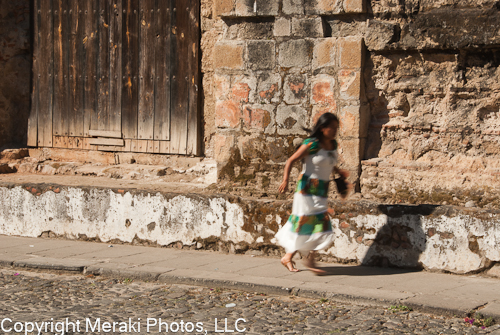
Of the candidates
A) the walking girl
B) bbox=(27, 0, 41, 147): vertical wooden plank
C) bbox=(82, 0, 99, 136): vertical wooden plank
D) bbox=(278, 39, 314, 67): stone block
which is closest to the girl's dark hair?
the walking girl

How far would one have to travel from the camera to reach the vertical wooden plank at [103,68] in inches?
326

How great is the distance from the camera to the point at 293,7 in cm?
631

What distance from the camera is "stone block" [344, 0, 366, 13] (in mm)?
6023

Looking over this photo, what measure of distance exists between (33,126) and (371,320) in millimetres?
6564

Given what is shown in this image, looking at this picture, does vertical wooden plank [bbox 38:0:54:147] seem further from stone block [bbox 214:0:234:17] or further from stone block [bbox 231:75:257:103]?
stone block [bbox 231:75:257:103]

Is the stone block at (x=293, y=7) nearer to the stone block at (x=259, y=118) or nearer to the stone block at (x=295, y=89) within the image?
the stone block at (x=295, y=89)

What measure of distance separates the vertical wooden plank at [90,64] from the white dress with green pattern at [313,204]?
4.36m

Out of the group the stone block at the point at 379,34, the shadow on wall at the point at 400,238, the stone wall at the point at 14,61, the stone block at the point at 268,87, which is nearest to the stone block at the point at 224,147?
the stone block at the point at 268,87

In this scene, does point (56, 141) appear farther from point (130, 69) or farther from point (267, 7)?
point (267, 7)

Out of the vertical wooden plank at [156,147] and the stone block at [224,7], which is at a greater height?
the stone block at [224,7]

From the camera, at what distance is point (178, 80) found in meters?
7.95

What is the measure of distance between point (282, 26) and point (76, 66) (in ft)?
11.4

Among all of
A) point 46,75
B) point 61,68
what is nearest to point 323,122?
point 61,68

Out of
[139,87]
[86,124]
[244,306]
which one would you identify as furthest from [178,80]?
[244,306]
